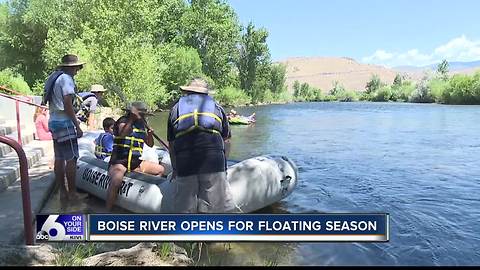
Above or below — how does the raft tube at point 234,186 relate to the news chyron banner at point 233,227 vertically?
below

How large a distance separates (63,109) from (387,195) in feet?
19.9

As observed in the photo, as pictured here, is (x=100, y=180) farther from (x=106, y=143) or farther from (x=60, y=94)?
(x=60, y=94)

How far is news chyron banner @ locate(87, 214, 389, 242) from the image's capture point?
3854 millimetres

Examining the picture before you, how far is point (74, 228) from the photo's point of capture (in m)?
3.96

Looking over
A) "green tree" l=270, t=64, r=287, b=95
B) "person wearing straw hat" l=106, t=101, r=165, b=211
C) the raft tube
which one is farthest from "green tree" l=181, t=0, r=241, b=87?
"person wearing straw hat" l=106, t=101, r=165, b=211

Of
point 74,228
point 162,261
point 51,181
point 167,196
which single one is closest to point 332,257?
point 167,196

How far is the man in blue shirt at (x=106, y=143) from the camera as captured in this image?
25.1 feet

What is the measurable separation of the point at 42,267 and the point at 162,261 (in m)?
0.88

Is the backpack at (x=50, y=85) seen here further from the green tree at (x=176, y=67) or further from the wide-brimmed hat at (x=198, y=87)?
the green tree at (x=176, y=67)

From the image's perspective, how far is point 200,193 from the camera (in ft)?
14.8

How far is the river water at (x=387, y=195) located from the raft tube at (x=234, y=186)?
0.69 m

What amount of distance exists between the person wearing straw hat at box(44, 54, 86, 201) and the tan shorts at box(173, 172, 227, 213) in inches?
75.6

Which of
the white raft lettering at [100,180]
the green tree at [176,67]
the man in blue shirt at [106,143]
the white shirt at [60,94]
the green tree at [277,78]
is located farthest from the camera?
the green tree at [277,78]

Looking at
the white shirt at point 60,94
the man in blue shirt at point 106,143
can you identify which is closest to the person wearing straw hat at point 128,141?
the white shirt at point 60,94
